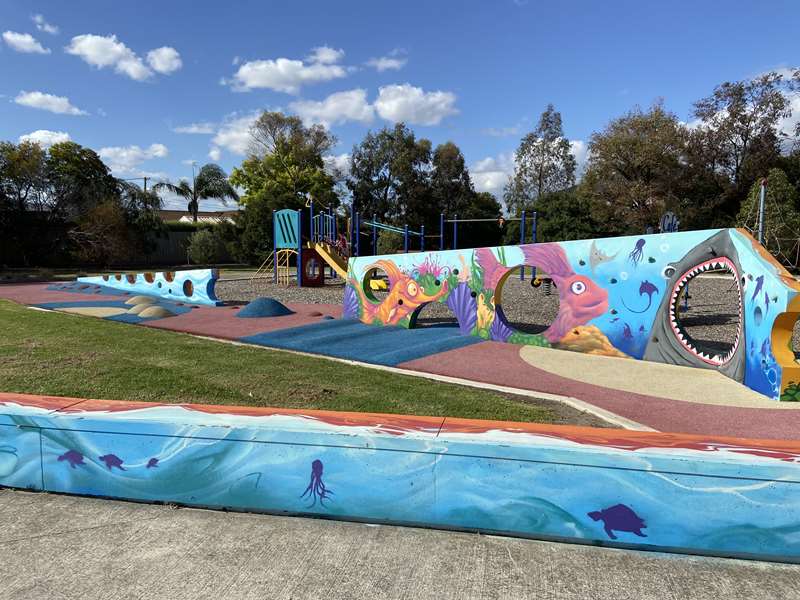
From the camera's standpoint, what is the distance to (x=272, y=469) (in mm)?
3240

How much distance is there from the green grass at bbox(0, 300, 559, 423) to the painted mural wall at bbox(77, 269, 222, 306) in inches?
253

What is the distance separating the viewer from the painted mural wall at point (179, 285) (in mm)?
16109

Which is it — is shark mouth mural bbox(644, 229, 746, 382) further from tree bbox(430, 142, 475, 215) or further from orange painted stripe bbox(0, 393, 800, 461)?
tree bbox(430, 142, 475, 215)

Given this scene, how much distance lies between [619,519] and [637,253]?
6507 mm

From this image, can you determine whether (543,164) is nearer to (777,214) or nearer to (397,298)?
(777,214)

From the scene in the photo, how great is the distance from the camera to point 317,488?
3.20 meters

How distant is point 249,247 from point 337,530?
116 ft

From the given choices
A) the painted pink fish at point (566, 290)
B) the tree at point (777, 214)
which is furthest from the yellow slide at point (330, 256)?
the tree at point (777, 214)

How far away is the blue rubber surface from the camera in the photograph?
8.73 meters

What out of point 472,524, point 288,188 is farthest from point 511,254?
point 288,188

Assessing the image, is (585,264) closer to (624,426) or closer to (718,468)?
(624,426)

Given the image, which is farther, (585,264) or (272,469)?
(585,264)

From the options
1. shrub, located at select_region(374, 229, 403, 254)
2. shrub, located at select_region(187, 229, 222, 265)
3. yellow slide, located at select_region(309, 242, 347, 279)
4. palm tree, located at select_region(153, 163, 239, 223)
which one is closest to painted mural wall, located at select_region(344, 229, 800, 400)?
yellow slide, located at select_region(309, 242, 347, 279)

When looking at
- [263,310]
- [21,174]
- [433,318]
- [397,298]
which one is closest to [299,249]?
[263,310]
